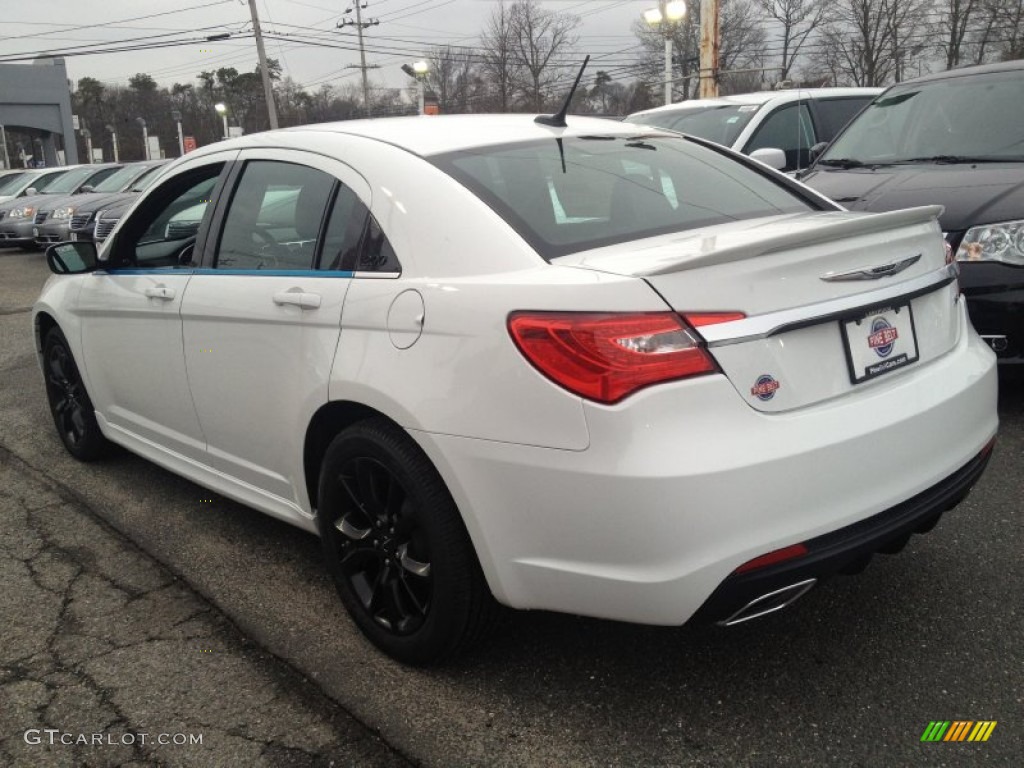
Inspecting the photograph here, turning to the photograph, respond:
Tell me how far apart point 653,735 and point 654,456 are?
2.60 feet

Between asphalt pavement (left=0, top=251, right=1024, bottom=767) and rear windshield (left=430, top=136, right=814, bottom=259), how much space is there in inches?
40.0

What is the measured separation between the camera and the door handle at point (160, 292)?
345 cm

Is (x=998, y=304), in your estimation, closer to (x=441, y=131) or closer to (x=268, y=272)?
(x=441, y=131)

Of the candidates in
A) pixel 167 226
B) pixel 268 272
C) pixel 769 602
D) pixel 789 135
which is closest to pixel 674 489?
pixel 769 602

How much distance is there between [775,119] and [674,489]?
6851mm

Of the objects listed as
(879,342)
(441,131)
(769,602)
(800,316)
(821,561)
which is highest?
(441,131)

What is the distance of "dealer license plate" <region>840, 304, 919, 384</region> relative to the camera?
226 cm

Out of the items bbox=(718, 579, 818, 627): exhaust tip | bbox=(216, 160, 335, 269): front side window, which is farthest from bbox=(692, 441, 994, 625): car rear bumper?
bbox=(216, 160, 335, 269): front side window

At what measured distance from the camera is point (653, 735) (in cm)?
229

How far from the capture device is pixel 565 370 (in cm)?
208

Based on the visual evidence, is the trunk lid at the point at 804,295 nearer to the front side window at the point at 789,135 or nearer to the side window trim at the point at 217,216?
the side window trim at the point at 217,216

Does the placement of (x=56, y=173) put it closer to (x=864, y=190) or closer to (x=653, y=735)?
(x=864, y=190)

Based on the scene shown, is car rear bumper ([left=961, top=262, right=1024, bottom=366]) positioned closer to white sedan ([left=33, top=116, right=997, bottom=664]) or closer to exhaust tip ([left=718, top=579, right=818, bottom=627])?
white sedan ([left=33, top=116, right=997, bottom=664])

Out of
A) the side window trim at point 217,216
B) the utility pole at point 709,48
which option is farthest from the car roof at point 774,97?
the utility pole at point 709,48
